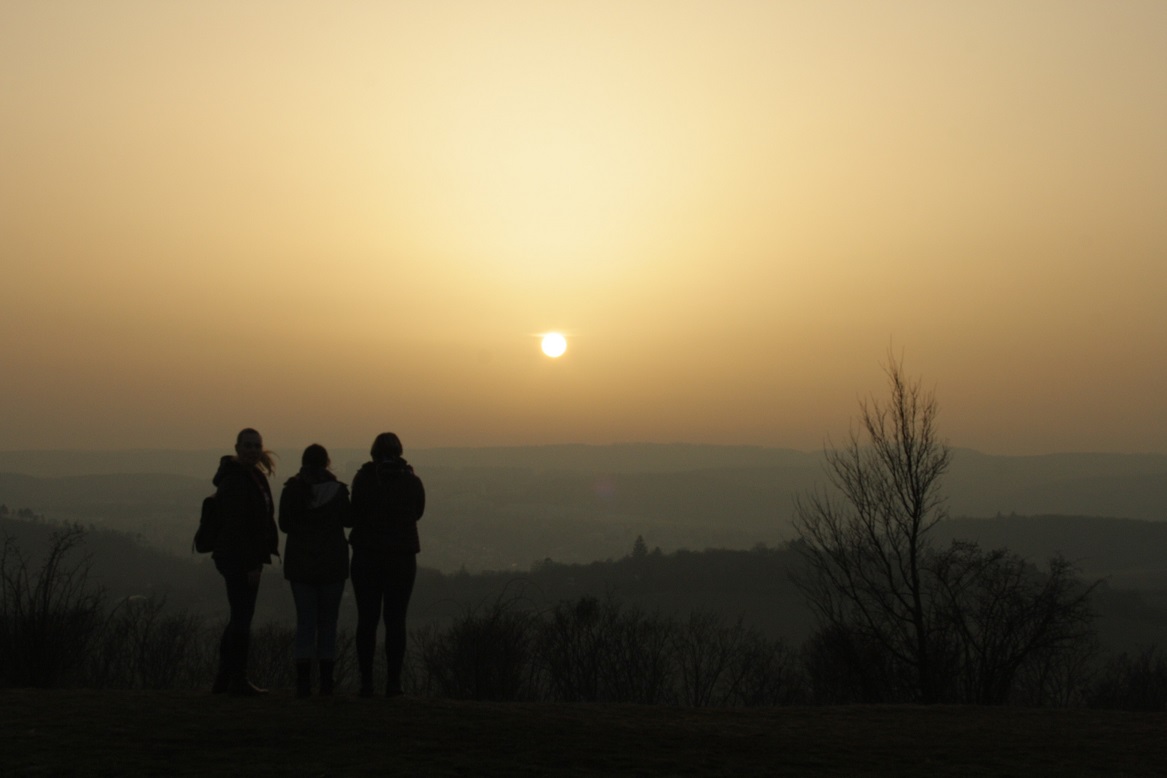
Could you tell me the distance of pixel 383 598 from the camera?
979 centimetres

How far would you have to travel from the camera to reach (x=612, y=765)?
707 cm

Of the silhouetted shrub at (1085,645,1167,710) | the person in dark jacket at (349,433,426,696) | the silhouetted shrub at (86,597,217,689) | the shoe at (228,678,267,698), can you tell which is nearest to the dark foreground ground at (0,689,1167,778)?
the shoe at (228,678,267,698)

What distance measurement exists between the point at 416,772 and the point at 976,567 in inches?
715

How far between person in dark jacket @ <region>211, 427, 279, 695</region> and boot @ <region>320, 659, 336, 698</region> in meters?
0.66

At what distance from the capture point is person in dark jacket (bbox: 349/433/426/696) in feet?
31.1

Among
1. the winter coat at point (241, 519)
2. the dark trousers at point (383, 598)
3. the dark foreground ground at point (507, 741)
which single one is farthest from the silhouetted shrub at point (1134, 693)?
the winter coat at point (241, 519)

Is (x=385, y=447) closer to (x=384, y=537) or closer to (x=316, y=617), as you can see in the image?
(x=384, y=537)

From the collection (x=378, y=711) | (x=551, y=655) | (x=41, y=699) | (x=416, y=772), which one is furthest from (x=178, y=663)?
(x=416, y=772)

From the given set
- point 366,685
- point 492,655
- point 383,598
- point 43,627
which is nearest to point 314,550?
point 383,598

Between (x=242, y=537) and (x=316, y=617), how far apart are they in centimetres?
102

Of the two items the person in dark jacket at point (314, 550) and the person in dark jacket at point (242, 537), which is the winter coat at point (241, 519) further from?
the person in dark jacket at point (314, 550)

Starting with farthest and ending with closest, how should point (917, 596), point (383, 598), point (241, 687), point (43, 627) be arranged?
point (917, 596), point (43, 627), point (383, 598), point (241, 687)

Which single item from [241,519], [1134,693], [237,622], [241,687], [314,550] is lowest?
[1134,693]

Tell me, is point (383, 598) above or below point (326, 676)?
above
